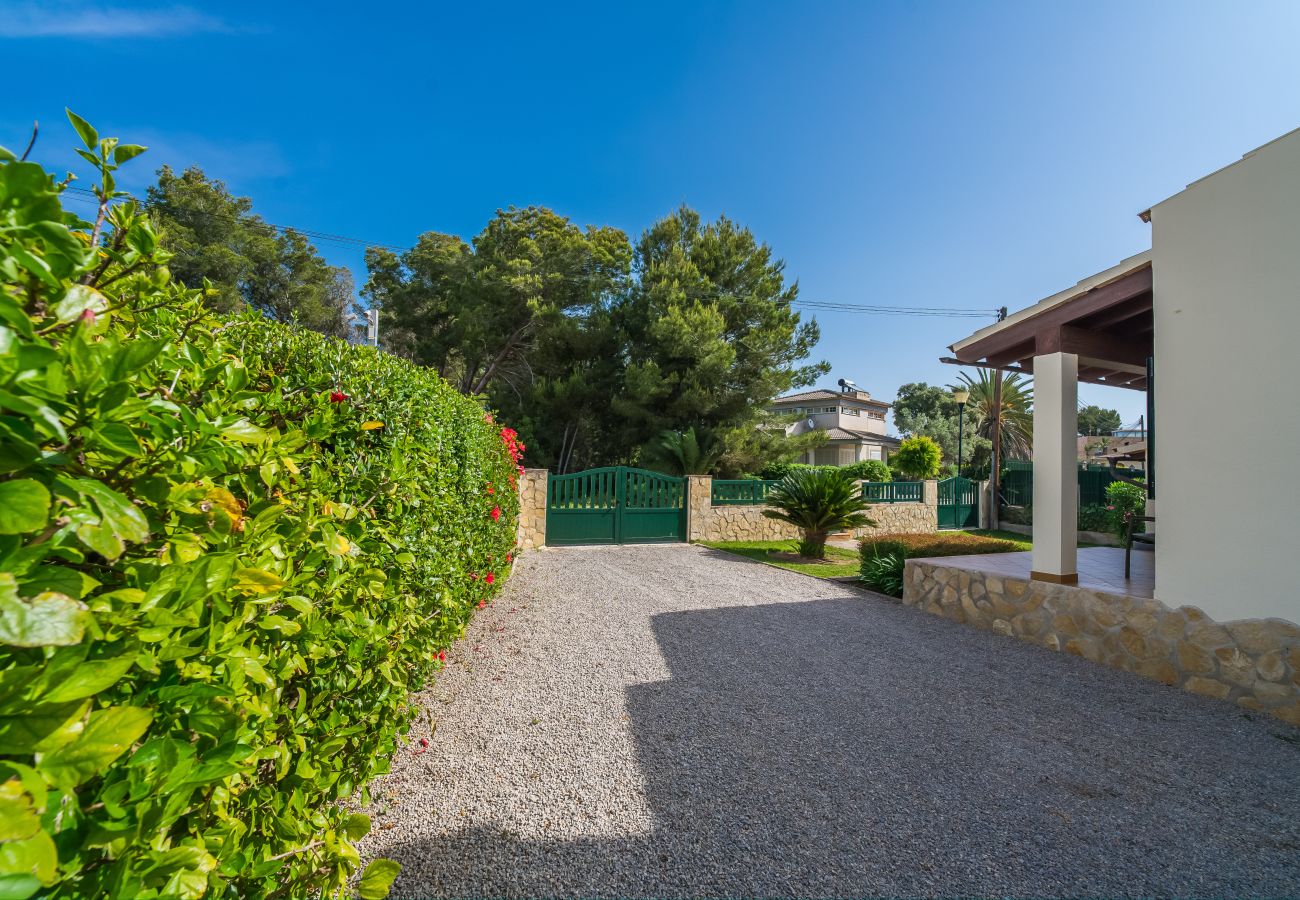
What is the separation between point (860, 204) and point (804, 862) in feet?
37.5

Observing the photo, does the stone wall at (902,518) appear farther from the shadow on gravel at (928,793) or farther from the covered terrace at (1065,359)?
the shadow on gravel at (928,793)

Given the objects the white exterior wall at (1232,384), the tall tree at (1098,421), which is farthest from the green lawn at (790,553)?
the tall tree at (1098,421)

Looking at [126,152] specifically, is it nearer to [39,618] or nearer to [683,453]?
[39,618]

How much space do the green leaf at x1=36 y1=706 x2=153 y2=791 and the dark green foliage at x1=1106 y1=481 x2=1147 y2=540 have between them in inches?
576

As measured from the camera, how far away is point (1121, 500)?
12289 mm

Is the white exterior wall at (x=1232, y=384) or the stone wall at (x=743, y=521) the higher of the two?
the white exterior wall at (x=1232, y=384)

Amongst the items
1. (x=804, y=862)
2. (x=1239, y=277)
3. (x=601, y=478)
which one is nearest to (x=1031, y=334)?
(x=1239, y=277)

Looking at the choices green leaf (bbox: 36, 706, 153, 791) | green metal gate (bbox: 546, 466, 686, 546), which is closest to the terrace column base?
green leaf (bbox: 36, 706, 153, 791)

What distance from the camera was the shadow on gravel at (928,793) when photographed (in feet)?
6.88

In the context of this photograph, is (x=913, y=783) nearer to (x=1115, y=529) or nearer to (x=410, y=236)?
(x=1115, y=529)

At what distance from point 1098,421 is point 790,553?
66.3 meters

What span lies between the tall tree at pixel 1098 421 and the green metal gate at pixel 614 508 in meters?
59.0

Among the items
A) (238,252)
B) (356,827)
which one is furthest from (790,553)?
(238,252)

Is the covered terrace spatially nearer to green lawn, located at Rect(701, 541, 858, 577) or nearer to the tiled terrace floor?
the tiled terrace floor
